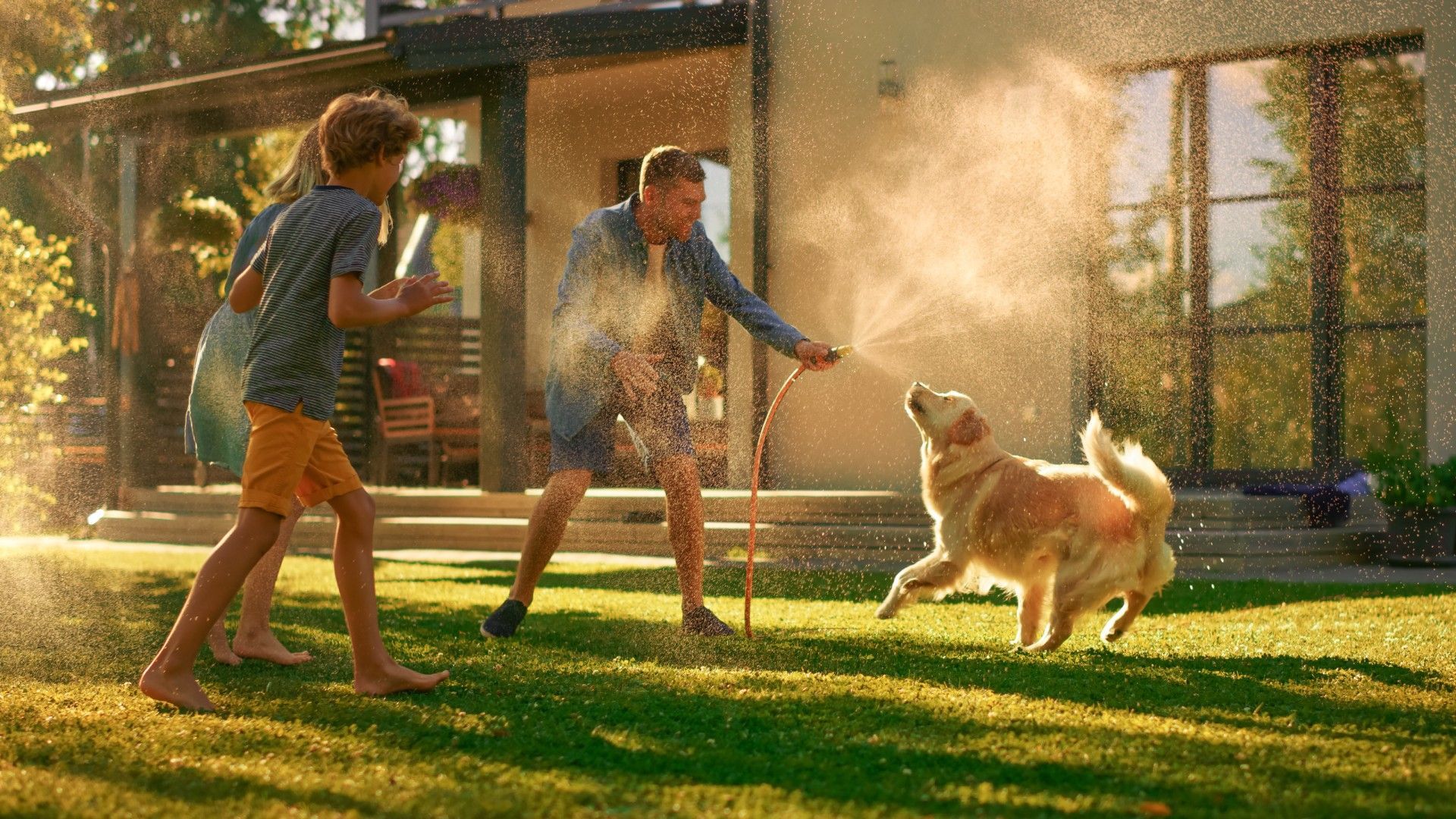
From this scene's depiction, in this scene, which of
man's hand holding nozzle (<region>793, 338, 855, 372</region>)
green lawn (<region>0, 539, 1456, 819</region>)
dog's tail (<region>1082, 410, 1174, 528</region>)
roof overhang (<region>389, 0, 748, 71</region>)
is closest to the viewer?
green lawn (<region>0, 539, 1456, 819</region>)

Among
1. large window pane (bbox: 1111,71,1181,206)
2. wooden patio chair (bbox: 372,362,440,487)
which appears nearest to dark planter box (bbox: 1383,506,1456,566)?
large window pane (bbox: 1111,71,1181,206)

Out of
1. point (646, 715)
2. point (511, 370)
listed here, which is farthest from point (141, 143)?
point (646, 715)

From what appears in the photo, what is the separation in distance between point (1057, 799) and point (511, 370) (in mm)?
8267

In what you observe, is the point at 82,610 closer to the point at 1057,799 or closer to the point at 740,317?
the point at 740,317

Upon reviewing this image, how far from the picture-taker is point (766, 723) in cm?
313

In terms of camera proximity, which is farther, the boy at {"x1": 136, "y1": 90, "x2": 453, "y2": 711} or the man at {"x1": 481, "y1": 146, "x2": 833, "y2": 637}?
the man at {"x1": 481, "y1": 146, "x2": 833, "y2": 637}

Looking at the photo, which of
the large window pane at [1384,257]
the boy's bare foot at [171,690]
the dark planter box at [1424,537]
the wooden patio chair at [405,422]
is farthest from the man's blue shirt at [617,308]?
the wooden patio chair at [405,422]

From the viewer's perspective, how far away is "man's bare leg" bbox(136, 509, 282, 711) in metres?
3.23

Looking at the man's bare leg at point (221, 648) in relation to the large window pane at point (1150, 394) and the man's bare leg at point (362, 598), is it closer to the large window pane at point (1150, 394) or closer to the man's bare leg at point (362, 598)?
the man's bare leg at point (362, 598)

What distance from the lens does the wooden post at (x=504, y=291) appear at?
1027 centimetres

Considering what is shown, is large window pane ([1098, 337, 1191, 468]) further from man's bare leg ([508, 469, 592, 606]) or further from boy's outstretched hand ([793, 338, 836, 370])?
man's bare leg ([508, 469, 592, 606])

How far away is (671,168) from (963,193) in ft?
17.1

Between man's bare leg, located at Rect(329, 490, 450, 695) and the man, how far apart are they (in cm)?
126

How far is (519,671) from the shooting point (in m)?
3.98
